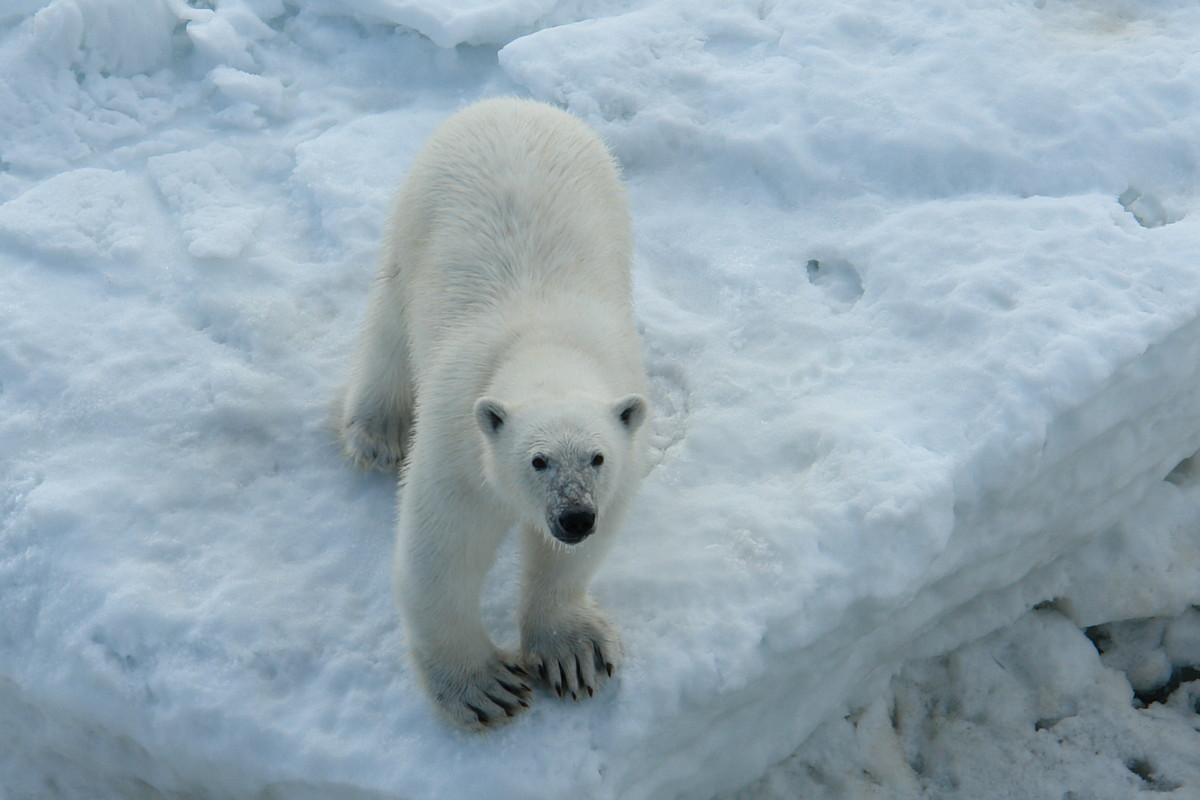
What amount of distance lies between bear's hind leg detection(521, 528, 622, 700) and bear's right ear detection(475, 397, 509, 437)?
398 mm

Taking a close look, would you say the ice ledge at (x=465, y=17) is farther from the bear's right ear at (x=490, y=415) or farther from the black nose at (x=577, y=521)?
the black nose at (x=577, y=521)

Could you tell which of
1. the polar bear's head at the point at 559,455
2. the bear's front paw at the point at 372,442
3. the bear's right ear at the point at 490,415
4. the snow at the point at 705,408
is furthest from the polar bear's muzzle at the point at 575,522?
the bear's front paw at the point at 372,442

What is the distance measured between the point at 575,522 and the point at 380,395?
5.03 ft

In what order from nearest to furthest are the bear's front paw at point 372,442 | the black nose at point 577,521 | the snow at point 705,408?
1. the black nose at point 577,521
2. the snow at point 705,408
3. the bear's front paw at point 372,442

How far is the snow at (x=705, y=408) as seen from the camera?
297 cm

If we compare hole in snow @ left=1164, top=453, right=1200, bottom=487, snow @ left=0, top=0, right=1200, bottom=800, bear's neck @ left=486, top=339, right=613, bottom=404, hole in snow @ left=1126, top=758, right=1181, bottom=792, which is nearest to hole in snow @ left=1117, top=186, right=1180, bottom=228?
snow @ left=0, top=0, right=1200, bottom=800

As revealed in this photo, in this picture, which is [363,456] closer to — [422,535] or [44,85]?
[422,535]

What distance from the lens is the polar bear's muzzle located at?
2.36 meters

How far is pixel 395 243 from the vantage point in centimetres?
359

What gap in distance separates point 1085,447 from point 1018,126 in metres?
1.61

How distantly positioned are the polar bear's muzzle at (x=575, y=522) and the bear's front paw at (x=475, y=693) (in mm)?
655

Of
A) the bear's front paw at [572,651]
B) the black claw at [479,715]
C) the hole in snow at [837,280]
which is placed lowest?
the black claw at [479,715]

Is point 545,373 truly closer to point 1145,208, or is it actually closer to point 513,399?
point 513,399

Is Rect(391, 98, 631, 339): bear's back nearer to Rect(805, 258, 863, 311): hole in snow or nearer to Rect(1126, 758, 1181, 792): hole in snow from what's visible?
Rect(805, 258, 863, 311): hole in snow
